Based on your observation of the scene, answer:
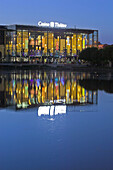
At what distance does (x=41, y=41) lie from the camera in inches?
7067

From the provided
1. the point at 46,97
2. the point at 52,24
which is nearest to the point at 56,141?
the point at 46,97

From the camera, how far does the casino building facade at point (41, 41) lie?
174m

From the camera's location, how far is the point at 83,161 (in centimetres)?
860

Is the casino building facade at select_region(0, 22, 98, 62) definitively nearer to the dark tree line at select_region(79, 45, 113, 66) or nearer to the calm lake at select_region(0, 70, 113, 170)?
the dark tree line at select_region(79, 45, 113, 66)

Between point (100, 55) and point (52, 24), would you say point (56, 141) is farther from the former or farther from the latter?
point (52, 24)

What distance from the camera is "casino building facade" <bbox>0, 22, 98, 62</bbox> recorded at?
174 metres

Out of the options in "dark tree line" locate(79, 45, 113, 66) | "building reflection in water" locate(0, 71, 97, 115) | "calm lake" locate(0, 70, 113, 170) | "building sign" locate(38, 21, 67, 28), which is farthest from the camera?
"building sign" locate(38, 21, 67, 28)

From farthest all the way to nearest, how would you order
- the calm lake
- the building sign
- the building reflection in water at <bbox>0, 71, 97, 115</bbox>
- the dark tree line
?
the building sign
the dark tree line
the building reflection in water at <bbox>0, 71, 97, 115</bbox>
the calm lake

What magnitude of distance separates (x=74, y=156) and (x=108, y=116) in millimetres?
7576

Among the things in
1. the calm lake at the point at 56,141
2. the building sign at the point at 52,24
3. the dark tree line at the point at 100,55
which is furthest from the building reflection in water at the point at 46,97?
the building sign at the point at 52,24

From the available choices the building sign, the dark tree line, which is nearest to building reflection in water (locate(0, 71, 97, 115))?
the dark tree line

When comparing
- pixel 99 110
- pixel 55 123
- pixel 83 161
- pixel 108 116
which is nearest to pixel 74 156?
pixel 83 161

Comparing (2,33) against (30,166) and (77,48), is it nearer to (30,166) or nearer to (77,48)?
(77,48)

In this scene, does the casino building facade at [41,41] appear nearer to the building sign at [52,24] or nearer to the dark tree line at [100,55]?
the building sign at [52,24]
